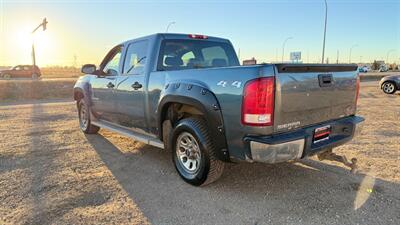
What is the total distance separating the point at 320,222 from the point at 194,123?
1675 millimetres

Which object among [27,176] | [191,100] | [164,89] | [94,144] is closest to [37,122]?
Result: [94,144]

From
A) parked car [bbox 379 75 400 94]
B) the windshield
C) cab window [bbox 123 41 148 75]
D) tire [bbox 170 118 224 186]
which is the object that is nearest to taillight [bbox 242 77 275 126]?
tire [bbox 170 118 224 186]

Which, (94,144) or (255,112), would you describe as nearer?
(255,112)

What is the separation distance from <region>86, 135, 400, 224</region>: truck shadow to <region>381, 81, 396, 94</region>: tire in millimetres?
15349

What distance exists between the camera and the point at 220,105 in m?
3.44

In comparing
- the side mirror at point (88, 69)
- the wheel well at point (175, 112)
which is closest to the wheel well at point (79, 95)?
the side mirror at point (88, 69)

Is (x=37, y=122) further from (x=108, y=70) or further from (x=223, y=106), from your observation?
(x=223, y=106)

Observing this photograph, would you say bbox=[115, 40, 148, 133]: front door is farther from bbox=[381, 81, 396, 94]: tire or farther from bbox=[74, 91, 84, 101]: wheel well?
bbox=[381, 81, 396, 94]: tire

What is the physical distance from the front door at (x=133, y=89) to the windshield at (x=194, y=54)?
324 mm

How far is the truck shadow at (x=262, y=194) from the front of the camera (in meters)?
3.26

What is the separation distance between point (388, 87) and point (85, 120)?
54.6 ft

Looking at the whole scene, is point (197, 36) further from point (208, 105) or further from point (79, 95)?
point (79, 95)

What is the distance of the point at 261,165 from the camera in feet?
15.7

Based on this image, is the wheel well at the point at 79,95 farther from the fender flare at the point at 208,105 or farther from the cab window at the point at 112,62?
the fender flare at the point at 208,105
